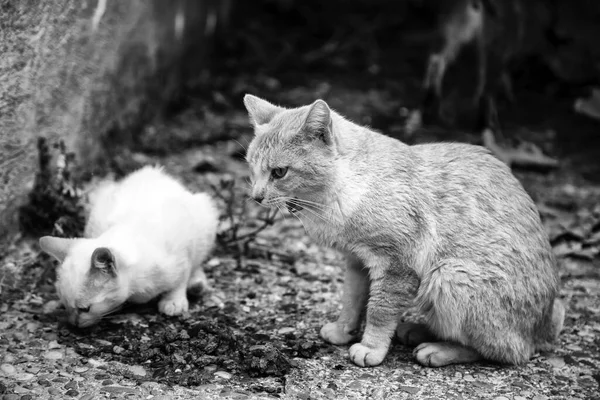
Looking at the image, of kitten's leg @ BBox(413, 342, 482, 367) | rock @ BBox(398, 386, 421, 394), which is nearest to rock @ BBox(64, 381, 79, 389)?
rock @ BBox(398, 386, 421, 394)

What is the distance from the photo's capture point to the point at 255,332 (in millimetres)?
4129

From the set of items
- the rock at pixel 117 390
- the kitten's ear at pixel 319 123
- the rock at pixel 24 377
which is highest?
the kitten's ear at pixel 319 123

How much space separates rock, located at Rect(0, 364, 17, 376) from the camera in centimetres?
354

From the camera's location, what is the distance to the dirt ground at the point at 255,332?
11.8 ft

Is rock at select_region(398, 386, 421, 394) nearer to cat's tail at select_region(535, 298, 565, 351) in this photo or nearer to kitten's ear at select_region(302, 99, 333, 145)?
cat's tail at select_region(535, 298, 565, 351)

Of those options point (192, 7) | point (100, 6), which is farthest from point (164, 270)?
point (192, 7)

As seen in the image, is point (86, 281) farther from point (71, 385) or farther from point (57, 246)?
point (71, 385)

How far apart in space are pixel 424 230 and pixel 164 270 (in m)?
1.40

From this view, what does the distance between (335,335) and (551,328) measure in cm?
113

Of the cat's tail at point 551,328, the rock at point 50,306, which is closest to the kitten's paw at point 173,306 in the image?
the rock at point 50,306

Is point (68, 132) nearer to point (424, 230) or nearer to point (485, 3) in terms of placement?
point (424, 230)

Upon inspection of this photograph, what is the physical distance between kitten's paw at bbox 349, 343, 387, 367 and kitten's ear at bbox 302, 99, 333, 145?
1.03 meters

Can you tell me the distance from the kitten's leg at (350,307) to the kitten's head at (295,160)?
0.50m

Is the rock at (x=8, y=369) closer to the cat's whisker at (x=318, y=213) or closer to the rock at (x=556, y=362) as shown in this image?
the cat's whisker at (x=318, y=213)
